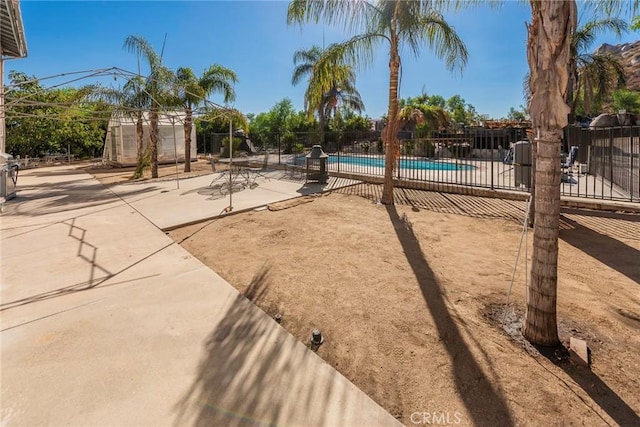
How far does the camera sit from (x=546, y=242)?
2.64 meters

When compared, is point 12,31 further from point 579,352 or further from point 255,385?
point 579,352

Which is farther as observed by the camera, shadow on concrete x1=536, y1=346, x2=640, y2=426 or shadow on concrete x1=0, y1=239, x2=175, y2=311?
shadow on concrete x1=0, y1=239, x2=175, y2=311

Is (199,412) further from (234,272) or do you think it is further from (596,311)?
(596,311)

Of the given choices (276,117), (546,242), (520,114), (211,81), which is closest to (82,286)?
(546,242)

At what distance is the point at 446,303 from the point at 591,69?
61.2 feet

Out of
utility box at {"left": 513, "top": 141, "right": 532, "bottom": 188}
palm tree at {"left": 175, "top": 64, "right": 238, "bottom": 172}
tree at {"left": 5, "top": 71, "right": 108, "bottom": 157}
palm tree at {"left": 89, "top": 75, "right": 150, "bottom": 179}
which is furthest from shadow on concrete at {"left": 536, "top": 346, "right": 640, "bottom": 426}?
tree at {"left": 5, "top": 71, "right": 108, "bottom": 157}

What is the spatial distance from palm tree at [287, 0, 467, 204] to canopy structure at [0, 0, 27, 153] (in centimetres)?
1005

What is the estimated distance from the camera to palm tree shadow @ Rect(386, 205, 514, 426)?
201 cm

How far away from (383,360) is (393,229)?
392 centimetres

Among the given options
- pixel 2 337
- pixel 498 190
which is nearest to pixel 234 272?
pixel 2 337

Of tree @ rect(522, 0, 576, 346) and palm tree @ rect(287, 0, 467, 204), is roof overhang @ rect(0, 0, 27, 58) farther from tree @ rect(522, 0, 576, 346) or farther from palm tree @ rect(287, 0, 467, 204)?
tree @ rect(522, 0, 576, 346)

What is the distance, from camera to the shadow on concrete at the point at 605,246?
4273 mm

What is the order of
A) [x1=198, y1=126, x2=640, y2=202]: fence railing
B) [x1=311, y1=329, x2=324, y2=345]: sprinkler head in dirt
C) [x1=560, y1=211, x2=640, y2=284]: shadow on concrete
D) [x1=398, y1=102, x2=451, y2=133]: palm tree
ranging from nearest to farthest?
1. [x1=311, y1=329, x2=324, y2=345]: sprinkler head in dirt
2. [x1=560, y1=211, x2=640, y2=284]: shadow on concrete
3. [x1=198, y1=126, x2=640, y2=202]: fence railing
4. [x1=398, y1=102, x2=451, y2=133]: palm tree

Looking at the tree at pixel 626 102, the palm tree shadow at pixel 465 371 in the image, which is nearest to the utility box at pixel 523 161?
the palm tree shadow at pixel 465 371
